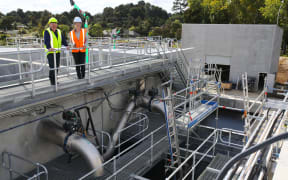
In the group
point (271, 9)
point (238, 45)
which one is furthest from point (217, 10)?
point (238, 45)

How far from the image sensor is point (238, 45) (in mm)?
15102

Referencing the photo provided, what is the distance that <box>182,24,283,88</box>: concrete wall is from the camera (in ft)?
48.0

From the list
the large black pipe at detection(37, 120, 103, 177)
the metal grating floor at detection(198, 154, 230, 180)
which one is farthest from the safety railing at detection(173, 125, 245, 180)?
the large black pipe at detection(37, 120, 103, 177)

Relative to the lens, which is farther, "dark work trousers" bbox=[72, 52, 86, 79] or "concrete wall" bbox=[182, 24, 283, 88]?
"concrete wall" bbox=[182, 24, 283, 88]

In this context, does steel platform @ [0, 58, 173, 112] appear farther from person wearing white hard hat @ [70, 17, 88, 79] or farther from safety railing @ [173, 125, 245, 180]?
safety railing @ [173, 125, 245, 180]

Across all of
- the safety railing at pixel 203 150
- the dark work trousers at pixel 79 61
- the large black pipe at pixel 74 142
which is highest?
the dark work trousers at pixel 79 61

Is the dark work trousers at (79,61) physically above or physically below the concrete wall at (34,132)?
above

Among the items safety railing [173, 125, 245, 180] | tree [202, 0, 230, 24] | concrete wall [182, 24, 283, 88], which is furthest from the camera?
tree [202, 0, 230, 24]

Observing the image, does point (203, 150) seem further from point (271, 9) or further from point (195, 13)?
point (271, 9)

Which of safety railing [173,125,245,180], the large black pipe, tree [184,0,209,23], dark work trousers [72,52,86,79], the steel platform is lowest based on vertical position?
safety railing [173,125,245,180]

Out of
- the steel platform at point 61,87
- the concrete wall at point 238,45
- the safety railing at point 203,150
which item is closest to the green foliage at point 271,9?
the concrete wall at point 238,45

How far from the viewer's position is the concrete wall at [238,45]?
575 inches

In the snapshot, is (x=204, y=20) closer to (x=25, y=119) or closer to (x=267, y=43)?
(x=267, y=43)

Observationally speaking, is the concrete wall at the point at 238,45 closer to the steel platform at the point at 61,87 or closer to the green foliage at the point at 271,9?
the steel platform at the point at 61,87
